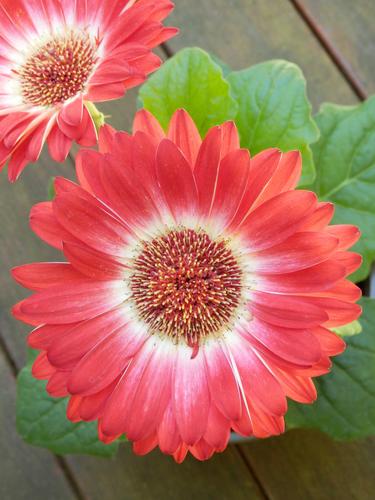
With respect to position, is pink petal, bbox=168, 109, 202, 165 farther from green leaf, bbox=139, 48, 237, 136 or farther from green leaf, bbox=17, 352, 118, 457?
green leaf, bbox=17, 352, 118, 457

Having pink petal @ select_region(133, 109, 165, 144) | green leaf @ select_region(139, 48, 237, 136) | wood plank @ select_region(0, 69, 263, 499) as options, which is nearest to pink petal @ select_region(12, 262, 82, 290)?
pink petal @ select_region(133, 109, 165, 144)

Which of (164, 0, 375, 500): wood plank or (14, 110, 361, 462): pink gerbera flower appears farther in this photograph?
(164, 0, 375, 500): wood plank

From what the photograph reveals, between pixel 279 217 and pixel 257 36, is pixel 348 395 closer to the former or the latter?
pixel 279 217

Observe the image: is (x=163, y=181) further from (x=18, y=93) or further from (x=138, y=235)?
(x=18, y=93)

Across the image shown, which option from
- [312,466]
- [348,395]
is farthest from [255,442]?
[348,395]

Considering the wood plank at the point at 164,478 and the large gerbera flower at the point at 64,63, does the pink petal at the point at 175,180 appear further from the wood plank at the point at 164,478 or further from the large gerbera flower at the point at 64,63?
the wood plank at the point at 164,478

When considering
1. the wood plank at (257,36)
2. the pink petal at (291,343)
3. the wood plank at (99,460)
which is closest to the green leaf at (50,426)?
the wood plank at (99,460)
